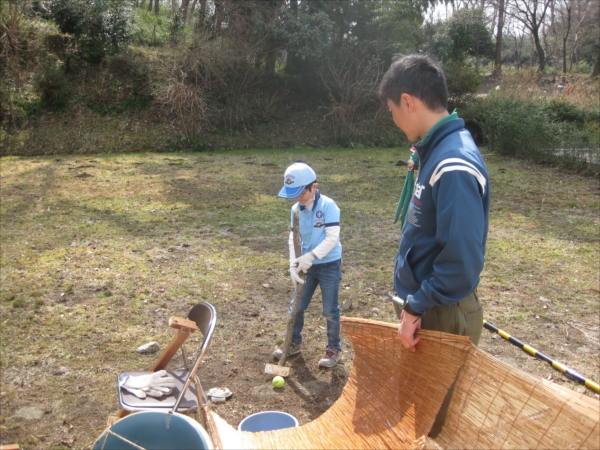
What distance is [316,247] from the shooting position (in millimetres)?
3836

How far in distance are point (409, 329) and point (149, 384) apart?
1.39 m

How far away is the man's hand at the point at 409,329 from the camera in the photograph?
2.27m

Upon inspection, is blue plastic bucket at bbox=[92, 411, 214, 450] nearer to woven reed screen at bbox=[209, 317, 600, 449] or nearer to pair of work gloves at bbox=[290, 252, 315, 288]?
woven reed screen at bbox=[209, 317, 600, 449]

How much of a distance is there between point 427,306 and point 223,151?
14.1 meters

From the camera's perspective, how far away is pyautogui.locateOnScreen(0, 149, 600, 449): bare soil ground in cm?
383

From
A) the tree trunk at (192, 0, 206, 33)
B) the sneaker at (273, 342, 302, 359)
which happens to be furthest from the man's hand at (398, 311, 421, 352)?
the tree trunk at (192, 0, 206, 33)

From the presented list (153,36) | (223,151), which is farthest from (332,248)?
(153,36)

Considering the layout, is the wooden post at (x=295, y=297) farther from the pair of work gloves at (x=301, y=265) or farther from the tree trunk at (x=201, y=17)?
the tree trunk at (x=201, y=17)

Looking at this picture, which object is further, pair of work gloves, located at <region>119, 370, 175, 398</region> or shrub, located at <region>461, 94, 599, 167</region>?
shrub, located at <region>461, 94, 599, 167</region>

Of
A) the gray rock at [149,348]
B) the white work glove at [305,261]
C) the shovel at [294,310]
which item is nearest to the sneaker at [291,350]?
the shovel at [294,310]

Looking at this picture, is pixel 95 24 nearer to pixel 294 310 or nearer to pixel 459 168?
pixel 294 310

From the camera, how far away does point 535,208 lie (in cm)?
929

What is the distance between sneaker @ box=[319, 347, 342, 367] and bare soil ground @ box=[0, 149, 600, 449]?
6 cm

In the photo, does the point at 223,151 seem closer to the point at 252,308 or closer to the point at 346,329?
the point at 252,308
